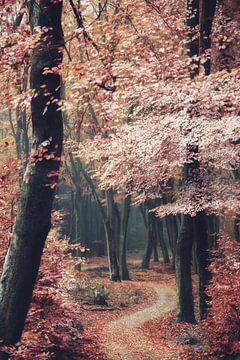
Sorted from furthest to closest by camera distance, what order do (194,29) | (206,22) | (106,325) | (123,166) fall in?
(123,166) → (106,325) → (194,29) → (206,22)

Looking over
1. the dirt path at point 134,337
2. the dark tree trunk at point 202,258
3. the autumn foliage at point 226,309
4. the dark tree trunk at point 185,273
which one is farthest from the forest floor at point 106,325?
the dark tree trunk at point 202,258

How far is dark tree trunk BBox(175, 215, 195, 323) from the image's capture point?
15328 millimetres

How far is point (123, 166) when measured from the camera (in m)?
16.5

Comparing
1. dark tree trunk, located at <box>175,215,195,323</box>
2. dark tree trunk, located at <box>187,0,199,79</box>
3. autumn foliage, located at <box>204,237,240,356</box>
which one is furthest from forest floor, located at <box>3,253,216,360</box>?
dark tree trunk, located at <box>187,0,199,79</box>

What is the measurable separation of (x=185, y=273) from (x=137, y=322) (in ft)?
9.63

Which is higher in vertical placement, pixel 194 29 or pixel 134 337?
pixel 194 29

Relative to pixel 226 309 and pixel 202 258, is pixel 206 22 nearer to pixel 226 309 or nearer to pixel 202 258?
pixel 202 258

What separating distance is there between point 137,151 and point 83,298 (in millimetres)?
8107

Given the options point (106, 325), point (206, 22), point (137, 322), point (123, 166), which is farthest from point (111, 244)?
point (206, 22)

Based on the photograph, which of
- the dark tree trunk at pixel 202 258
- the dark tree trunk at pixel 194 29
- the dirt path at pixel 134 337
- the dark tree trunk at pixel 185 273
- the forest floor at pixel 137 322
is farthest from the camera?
the dark tree trunk at pixel 185 273

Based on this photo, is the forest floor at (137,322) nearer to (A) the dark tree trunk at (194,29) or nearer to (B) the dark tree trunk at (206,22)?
(B) the dark tree trunk at (206,22)

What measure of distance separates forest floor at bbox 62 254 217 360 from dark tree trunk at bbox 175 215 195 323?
46 centimetres

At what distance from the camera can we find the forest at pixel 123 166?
6.53 meters

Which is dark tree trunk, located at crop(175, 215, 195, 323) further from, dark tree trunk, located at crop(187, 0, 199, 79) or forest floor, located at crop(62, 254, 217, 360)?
dark tree trunk, located at crop(187, 0, 199, 79)
